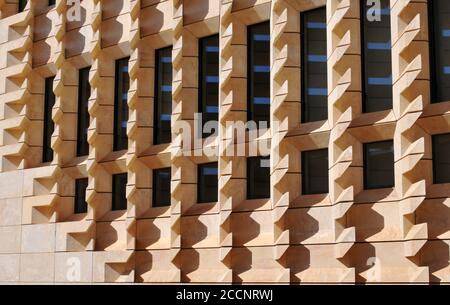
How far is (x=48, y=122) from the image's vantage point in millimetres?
30047

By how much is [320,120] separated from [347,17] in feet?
9.52

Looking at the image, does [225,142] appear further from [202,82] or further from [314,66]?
[314,66]

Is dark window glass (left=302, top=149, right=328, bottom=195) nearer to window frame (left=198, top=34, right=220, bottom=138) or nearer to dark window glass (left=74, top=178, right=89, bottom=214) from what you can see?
window frame (left=198, top=34, right=220, bottom=138)

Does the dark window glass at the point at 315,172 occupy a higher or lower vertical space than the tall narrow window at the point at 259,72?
lower

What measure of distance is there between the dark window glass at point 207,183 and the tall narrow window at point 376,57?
5.33m

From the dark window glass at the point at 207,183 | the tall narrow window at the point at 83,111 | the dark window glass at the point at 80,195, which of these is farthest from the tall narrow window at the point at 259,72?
the dark window glass at the point at 80,195

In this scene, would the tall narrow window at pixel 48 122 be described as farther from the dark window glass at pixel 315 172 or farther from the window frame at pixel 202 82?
the dark window glass at pixel 315 172

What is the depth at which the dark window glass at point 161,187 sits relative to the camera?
2594 cm

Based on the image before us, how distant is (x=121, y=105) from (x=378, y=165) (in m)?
9.89

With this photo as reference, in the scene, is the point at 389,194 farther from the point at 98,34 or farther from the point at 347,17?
the point at 98,34

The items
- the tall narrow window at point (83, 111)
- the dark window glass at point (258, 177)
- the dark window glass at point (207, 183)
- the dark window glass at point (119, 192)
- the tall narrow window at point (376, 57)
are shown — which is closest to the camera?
the tall narrow window at point (376, 57)

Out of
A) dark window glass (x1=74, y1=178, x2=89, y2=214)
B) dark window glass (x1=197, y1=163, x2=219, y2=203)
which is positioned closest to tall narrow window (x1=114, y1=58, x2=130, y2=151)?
dark window glass (x1=74, y1=178, x2=89, y2=214)

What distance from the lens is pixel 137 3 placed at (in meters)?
26.7

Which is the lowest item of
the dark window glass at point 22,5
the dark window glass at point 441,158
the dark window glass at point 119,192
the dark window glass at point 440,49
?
the dark window glass at point 441,158
